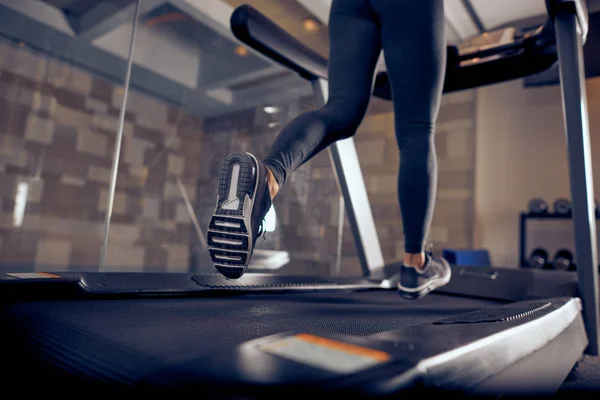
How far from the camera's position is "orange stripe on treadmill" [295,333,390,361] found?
0.38m

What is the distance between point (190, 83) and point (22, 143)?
5.70ft

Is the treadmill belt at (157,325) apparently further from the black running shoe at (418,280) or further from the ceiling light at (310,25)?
the ceiling light at (310,25)

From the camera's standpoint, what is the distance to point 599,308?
1285mm

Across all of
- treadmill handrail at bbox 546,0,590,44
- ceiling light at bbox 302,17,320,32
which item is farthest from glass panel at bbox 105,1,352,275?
treadmill handrail at bbox 546,0,590,44

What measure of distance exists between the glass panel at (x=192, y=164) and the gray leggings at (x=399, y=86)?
277 centimetres

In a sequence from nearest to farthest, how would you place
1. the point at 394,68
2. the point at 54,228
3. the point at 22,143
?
the point at 394,68 < the point at 22,143 < the point at 54,228

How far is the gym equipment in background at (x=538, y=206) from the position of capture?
3.71m

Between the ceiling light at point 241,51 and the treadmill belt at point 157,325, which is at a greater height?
the ceiling light at point 241,51

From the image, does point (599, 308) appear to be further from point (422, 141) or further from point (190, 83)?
point (190, 83)

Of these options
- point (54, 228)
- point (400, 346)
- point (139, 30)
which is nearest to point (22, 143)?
→ point (54, 228)

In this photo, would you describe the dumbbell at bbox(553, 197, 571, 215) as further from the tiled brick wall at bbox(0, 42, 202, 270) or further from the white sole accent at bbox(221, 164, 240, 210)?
the white sole accent at bbox(221, 164, 240, 210)

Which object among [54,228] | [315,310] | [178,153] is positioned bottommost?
[315,310]

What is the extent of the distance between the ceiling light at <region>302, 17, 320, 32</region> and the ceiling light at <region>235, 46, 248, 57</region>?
0.61m

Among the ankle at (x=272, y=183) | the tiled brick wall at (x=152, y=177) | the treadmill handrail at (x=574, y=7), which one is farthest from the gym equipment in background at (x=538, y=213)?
the ankle at (x=272, y=183)
